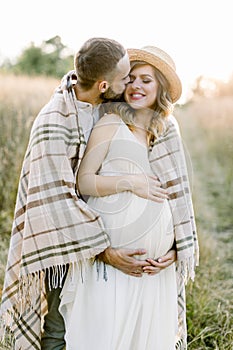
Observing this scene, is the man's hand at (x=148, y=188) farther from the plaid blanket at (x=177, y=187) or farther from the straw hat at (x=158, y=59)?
the straw hat at (x=158, y=59)

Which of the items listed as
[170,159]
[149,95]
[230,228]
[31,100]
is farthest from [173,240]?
[31,100]

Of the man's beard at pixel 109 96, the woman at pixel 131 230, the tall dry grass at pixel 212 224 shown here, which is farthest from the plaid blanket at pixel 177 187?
the tall dry grass at pixel 212 224

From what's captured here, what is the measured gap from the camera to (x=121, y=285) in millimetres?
2604

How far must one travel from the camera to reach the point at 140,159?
8.78ft

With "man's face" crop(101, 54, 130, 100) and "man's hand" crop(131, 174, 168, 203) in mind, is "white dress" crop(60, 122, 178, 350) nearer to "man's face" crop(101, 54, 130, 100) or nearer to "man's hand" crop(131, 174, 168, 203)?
"man's hand" crop(131, 174, 168, 203)

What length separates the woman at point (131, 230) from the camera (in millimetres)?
2565

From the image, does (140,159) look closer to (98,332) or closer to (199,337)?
(98,332)

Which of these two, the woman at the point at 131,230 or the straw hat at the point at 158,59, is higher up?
the straw hat at the point at 158,59

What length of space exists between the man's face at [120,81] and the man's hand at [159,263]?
0.79 m

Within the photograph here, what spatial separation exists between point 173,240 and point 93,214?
18.3 inches

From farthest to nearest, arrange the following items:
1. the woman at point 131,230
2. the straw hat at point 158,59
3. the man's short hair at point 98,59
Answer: the straw hat at point 158,59 < the woman at point 131,230 < the man's short hair at point 98,59

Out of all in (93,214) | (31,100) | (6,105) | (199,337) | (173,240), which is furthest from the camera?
(31,100)

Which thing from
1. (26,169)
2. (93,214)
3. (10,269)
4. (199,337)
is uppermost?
(26,169)

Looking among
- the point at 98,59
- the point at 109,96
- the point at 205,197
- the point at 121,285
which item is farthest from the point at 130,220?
the point at 205,197
